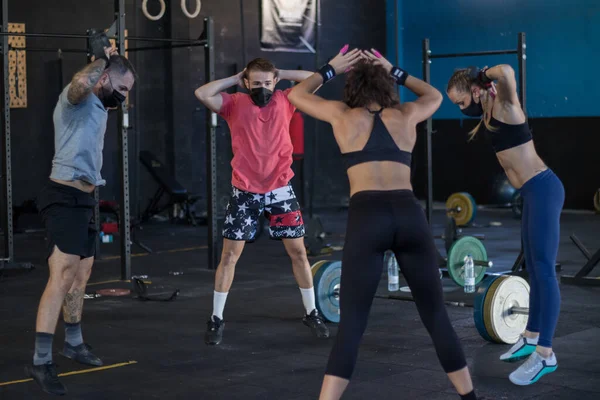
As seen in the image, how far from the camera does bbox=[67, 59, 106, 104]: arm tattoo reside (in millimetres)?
3715

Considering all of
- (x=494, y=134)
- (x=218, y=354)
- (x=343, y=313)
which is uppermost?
(x=494, y=134)

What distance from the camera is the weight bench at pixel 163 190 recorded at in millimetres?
10719

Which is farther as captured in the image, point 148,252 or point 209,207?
point 148,252

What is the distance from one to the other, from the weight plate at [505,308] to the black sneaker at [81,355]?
181 centimetres

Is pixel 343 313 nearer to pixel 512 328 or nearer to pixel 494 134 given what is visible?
pixel 494 134

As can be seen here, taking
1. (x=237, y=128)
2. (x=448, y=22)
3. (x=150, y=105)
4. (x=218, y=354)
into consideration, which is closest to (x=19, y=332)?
(x=218, y=354)

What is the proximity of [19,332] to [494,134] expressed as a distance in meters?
2.72

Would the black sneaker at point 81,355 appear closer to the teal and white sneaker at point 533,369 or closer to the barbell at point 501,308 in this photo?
the barbell at point 501,308

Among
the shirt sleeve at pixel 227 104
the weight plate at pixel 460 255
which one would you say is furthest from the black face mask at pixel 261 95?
the weight plate at pixel 460 255

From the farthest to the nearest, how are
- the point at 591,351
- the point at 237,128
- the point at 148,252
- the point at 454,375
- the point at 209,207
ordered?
the point at 148,252
the point at 209,207
the point at 237,128
the point at 591,351
the point at 454,375

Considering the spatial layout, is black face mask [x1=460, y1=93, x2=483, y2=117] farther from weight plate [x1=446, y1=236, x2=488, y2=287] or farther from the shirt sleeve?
weight plate [x1=446, y1=236, x2=488, y2=287]

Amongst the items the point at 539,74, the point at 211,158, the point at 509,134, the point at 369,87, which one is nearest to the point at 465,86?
the point at 509,134

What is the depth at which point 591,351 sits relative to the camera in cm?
435

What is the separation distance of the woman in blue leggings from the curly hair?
0.86 metres
